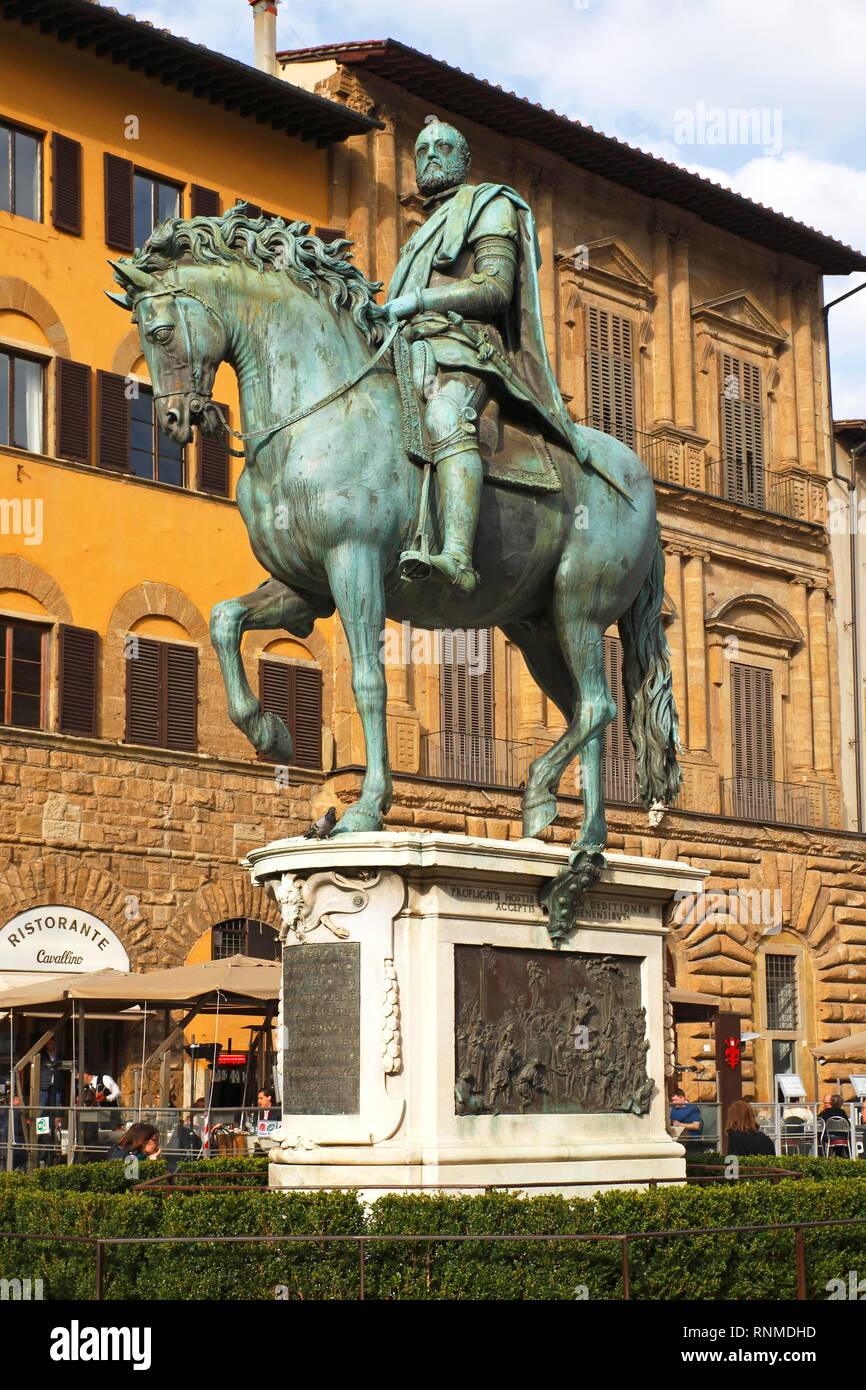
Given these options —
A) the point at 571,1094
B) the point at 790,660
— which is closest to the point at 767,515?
the point at 790,660

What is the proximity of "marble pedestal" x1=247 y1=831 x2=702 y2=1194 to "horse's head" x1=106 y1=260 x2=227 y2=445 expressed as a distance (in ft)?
6.97

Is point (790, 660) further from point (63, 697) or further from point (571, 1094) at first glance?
point (571, 1094)

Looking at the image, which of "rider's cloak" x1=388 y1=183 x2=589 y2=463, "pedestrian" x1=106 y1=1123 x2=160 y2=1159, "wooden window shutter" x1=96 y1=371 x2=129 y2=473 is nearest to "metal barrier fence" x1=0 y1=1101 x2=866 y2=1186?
"pedestrian" x1=106 y1=1123 x2=160 y2=1159

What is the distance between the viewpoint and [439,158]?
11008 millimetres

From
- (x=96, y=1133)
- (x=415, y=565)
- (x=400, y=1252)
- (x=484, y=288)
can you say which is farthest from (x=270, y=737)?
(x=96, y=1133)

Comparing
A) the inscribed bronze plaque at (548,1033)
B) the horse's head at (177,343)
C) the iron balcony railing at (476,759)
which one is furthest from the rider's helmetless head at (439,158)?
the iron balcony railing at (476,759)

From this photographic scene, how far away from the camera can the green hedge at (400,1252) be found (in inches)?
348

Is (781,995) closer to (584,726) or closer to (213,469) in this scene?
(213,469)

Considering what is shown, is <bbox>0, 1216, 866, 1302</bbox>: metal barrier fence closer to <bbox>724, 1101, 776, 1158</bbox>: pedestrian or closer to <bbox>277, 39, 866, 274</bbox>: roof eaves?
<bbox>724, 1101, 776, 1158</bbox>: pedestrian

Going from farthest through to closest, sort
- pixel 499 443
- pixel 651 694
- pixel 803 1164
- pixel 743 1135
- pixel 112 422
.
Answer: pixel 112 422 < pixel 743 1135 < pixel 803 1164 < pixel 651 694 < pixel 499 443

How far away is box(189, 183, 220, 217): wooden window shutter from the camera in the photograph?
29.7m

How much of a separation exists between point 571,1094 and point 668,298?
2919 centimetres

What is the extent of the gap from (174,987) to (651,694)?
390 inches
